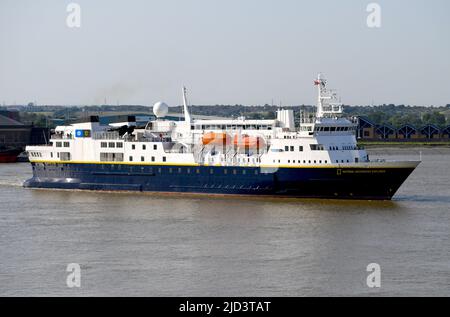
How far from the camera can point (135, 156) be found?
171 feet

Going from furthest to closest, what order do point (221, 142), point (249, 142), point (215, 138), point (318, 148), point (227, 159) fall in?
point (215, 138) < point (221, 142) < point (249, 142) < point (227, 159) < point (318, 148)

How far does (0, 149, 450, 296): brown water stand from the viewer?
28.0m

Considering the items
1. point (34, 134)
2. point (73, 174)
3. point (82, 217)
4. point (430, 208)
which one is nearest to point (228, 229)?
point (82, 217)

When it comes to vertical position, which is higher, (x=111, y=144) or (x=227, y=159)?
(x=111, y=144)

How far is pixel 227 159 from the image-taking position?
48625 millimetres

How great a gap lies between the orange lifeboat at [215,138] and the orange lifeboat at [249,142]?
580 millimetres

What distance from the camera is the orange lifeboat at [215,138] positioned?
50094 millimetres

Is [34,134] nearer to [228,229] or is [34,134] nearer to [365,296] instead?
[228,229]

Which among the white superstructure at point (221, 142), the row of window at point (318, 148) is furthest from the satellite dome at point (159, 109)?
the row of window at point (318, 148)

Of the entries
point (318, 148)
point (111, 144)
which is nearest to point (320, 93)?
point (318, 148)

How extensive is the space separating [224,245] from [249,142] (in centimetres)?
1551

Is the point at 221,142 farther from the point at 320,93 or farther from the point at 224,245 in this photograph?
the point at 224,245

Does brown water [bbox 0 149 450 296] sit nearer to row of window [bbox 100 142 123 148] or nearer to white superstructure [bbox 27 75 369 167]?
white superstructure [bbox 27 75 369 167]
